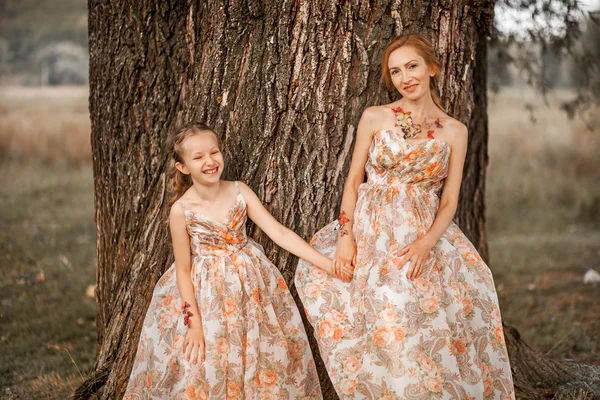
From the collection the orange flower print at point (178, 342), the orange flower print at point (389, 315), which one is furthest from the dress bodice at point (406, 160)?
the orange flower print at point (178, 342)

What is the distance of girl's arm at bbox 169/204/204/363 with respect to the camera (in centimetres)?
282

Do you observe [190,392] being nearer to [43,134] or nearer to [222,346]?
[222,346]

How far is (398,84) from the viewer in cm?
300

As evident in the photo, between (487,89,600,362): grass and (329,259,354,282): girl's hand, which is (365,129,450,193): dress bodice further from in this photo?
(487,89,600,362): grass

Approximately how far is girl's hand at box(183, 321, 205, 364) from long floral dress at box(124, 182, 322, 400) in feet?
0.10

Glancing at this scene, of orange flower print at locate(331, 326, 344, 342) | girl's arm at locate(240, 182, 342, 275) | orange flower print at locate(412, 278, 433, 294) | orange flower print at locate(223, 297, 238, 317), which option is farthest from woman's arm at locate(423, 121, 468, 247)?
orange flower print at locate(223, 297, 238, 317)

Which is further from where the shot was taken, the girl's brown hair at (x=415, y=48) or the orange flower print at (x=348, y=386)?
the girl's brown hair at (x=415, y=48)

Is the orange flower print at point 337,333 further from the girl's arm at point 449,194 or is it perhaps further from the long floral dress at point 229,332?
the girl's arm at point 449,194

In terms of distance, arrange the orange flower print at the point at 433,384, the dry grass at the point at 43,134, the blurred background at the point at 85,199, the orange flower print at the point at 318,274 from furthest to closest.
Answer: the dry grass at the point at 43,134
the blurred background at the point at 85,199
the orange flower print at the point at 318,274
the orange flower print at the point at 433,384

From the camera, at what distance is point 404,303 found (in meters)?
2.69

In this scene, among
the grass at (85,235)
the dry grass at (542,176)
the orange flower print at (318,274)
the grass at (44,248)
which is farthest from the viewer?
the dry grass at (542,176)

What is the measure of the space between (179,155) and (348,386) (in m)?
1.37

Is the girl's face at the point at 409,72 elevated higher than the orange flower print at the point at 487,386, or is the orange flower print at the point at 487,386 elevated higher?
the girl's face at the point at 409,72

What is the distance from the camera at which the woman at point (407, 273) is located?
2.66 meters
